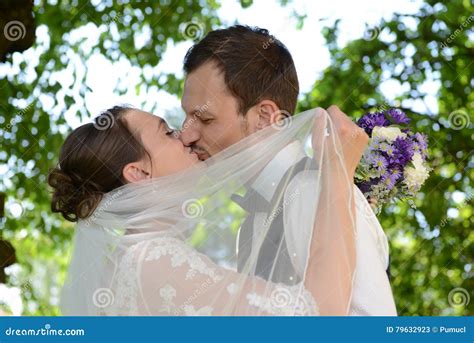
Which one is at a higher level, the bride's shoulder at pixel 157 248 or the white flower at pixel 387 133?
the white flower at pixel 387 133

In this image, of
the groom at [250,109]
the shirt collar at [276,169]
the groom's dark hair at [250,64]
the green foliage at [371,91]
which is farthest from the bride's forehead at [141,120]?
the green foliage at [371,91]

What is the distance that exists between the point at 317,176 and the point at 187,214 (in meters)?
0.44

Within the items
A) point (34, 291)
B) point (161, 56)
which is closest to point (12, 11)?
point (161, 56)

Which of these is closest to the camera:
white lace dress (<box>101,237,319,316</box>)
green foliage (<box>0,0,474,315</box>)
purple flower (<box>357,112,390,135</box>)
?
white lace dress (<box>101,237,319,316</box>)

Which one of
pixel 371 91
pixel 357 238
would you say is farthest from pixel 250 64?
pixel 371 91

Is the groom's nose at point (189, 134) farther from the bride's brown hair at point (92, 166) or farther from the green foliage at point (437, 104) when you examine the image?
the green foliage at point (437, 104)

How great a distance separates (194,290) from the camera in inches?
89.5

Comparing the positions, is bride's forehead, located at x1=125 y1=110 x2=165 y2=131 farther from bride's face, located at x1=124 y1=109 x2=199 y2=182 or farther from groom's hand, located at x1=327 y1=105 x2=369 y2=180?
groom's hand, located at x1=327 y1=105 x2=369 y2=180

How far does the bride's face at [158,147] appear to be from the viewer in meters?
2.65

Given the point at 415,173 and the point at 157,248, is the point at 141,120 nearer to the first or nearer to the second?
the point at 157,248

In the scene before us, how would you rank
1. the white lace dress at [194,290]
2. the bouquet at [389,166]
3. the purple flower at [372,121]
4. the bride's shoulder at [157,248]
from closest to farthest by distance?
1. the white lace dress at [194,290]
2. the bride's shoulder at [157,248]
3. the bouquet at [389,166]
4. the purple flower at [372,121]

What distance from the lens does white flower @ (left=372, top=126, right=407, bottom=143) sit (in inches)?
116

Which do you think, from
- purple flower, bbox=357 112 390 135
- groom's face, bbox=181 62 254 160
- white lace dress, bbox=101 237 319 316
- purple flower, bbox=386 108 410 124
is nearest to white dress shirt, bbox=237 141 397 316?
white lace dress, bbox=101 237 319 316

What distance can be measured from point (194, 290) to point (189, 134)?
0.68 metres
